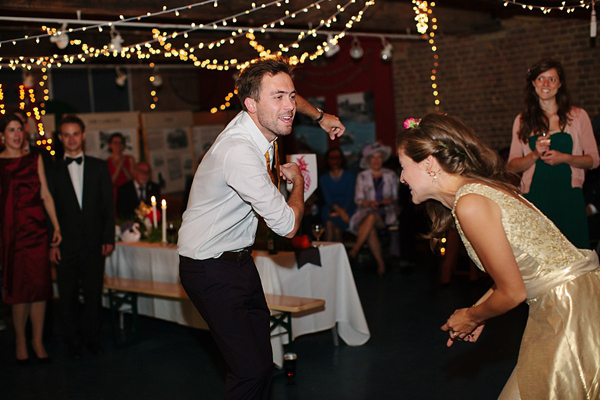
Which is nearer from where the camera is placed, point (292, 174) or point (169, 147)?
point (292, 174)

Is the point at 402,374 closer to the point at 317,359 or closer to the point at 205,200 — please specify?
the point at 317,359

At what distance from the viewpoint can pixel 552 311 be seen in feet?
6.27

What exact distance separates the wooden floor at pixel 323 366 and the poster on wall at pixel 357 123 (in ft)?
14.5

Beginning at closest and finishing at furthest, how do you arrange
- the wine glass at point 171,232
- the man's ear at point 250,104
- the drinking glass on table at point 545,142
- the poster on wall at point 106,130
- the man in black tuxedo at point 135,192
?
1. the man's ear at point 250,104
2. the drinking glass on table at point 545,142
3. the wine glass at point 171,232
4. the man in black tuxedo at point 135,192
5. the poster on wall at point 106,130

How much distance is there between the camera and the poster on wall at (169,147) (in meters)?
10.9

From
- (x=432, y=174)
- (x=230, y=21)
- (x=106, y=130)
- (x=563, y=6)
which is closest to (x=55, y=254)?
(x=230, y=21)

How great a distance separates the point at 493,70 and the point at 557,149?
4.35 meters

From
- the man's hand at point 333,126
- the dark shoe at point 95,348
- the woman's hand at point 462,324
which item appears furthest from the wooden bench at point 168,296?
the woman's hand at point 462,324

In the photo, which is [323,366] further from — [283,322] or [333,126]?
[333,126]

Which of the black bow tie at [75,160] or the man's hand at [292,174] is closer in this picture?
the man's hand at [292,174]

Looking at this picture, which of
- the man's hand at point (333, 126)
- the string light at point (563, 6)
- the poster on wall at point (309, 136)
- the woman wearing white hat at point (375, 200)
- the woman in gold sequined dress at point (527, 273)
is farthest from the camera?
the poster on wall at point (309, 136)

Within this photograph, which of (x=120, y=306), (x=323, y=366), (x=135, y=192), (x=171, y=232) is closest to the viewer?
(x=323, y=366)

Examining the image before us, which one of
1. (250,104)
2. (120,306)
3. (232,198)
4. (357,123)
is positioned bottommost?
(120,306)

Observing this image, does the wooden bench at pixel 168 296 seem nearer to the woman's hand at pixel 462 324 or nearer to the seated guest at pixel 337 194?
the woman's hand at pixel 462 324
